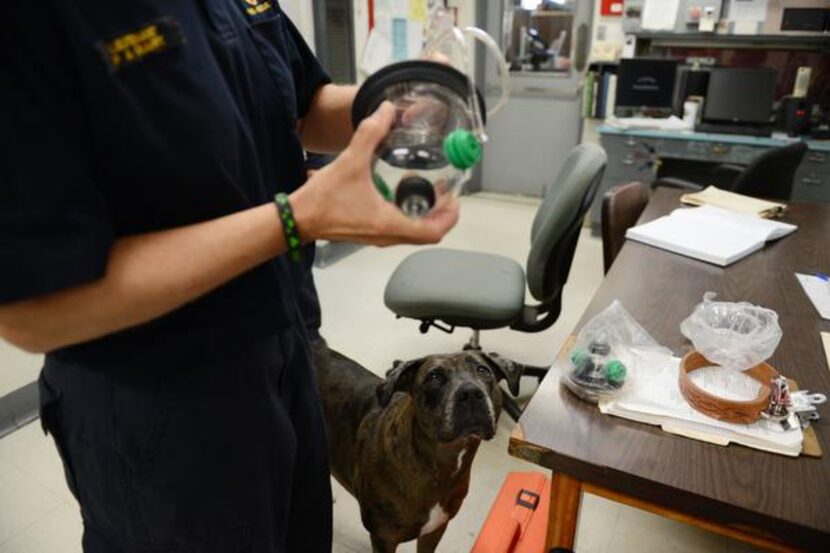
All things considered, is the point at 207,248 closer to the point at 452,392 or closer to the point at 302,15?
the point at 452,392

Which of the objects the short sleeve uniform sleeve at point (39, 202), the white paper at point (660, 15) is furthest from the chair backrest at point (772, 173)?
the short sleeve uniform sleeve at point (39, 202)


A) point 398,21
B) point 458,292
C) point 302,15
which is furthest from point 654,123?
point 458,292

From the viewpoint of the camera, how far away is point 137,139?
0.55 meters

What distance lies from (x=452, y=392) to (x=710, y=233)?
3.55ft

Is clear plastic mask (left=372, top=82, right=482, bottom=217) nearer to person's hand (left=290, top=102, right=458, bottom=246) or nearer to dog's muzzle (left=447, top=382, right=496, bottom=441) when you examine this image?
person's hand (left=290, top=102, right=458, bottom=246)

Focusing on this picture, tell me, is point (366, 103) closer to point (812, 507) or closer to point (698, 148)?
point (812, 507)

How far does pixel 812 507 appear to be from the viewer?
2.60ft

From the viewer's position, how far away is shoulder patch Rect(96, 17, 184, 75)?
1.74ft

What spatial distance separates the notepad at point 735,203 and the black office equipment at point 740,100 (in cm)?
162

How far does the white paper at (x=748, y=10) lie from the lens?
3507mm

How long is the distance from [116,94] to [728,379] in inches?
40.7

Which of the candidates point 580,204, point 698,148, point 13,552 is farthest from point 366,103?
point 698,148

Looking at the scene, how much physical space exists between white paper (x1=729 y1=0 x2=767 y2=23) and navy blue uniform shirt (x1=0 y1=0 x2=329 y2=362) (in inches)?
148

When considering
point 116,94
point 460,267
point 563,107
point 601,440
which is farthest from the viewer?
point 563,107
